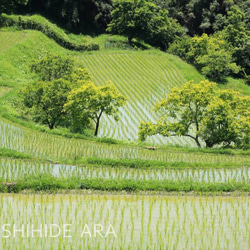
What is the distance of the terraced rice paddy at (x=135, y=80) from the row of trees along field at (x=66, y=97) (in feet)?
5.74

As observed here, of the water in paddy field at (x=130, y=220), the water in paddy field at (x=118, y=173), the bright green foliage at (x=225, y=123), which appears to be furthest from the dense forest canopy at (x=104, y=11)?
the water in paddy field at (x=130, y=220)

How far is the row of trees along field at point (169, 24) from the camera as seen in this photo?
38.0m

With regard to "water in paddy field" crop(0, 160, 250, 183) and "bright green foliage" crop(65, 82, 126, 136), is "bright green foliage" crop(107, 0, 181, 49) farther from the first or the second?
"water in paddy field" crop(0, 160, 250, 183)

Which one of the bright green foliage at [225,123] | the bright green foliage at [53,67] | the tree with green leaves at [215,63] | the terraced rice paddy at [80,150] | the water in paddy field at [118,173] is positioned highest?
the tree with green leaves at [215,63]

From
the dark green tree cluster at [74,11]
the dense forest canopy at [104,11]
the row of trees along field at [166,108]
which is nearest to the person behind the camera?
the row of trees along field at [166,108]

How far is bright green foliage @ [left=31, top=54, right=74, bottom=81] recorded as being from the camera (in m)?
21.8

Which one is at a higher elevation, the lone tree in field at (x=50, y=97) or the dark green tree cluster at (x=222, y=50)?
the dark green tree cluster at (x=222, y=50)

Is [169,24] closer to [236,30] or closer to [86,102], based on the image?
[236,30]

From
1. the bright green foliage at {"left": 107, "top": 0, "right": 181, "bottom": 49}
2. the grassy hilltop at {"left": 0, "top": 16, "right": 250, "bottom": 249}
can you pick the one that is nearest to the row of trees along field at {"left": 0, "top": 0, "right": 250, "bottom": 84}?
the bright green foliage at {"left": 107, "top": 0, "right": 181, "bottom": 49}

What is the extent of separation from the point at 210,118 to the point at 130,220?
10658mm

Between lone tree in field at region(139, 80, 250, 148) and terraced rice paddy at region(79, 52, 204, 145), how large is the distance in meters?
1.69

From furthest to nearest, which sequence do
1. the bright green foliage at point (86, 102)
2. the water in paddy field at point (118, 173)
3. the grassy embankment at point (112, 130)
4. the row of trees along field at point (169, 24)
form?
1. the row of trees along field at point (169, 24)
2. the bright green foliage at point (86, 102)
3. the water in paddy field at point (118, 173)
4. the grassy embankment at point (112, 130)

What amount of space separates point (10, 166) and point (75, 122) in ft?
25.8

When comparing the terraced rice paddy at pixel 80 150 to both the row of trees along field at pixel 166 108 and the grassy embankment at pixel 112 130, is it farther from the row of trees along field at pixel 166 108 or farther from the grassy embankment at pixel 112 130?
the row of trees along field at pixel 166 108
